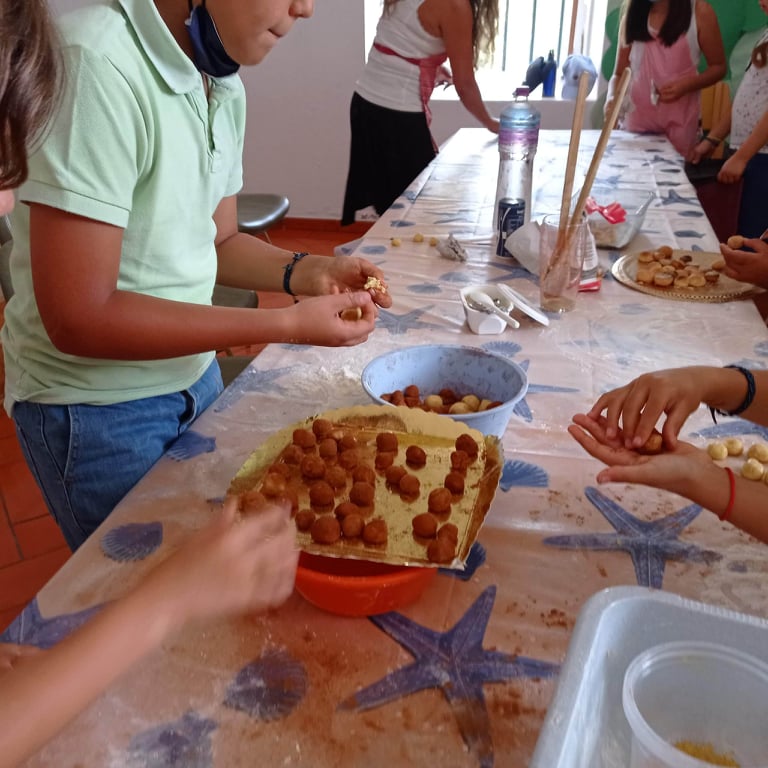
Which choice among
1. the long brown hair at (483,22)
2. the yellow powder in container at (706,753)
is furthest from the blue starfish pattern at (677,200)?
the yellow powder in container at (706,753)

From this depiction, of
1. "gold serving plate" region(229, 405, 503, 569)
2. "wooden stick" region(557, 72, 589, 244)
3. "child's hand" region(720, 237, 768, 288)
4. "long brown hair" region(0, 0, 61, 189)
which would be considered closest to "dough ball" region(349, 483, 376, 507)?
"gold serving plate" region(229, 405, 503, 569)

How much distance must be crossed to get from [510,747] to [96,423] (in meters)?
0.63

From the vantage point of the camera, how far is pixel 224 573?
51cm

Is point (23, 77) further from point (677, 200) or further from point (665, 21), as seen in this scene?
point (665, 21)

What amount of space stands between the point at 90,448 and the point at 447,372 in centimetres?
47

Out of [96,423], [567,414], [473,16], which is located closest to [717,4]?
[473,16]

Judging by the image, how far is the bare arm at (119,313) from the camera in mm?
735

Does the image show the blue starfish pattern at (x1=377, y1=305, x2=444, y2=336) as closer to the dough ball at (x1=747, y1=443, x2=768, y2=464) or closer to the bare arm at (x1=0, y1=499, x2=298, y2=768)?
the dough ball at (x1=747, y1=443, x2=768, y2=464)

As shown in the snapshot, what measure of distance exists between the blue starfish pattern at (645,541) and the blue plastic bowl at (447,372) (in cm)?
19

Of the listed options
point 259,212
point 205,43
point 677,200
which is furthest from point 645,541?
point 259,212

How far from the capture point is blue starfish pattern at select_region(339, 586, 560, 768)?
20.2 inches

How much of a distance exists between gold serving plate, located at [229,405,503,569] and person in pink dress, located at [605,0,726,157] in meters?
2.64

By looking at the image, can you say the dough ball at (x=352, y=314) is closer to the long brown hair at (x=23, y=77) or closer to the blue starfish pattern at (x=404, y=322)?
the blue starfish pattern at (x=404, y=322)

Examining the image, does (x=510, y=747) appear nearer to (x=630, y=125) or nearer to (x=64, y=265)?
(x=64, y=265)
